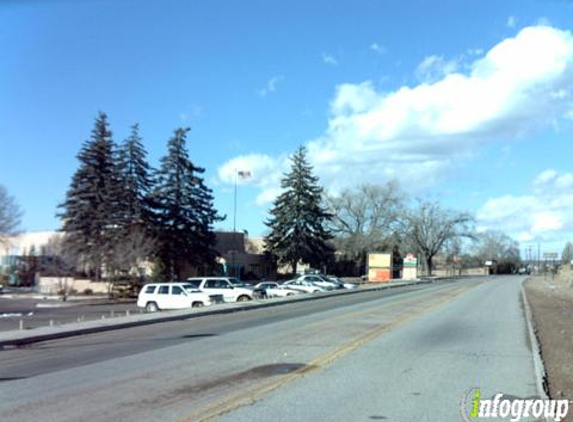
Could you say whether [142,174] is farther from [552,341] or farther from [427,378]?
[427,378]

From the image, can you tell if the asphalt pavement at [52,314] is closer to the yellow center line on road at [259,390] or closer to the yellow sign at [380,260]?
the yellow center line on road at [259,390]

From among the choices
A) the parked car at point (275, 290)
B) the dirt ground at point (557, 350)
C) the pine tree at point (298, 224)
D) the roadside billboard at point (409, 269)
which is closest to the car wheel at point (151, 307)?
the parked car at point (275, 290)

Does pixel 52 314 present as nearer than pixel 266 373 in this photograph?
No

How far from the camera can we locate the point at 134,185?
60.6 m

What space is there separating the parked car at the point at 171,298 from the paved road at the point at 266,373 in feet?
38.9

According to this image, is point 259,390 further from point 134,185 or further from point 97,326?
point 134,185

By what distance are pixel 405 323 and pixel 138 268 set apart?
3638 centimetres

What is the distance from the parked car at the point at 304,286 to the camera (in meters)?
→ 49.2

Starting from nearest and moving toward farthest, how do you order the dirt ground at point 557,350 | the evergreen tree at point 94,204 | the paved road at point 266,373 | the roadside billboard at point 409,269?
the paved road at point 266,373 < the dirt ground at point 557,350 < the evergreen tree at point 94,204 < the roadside billboard at point 409,269

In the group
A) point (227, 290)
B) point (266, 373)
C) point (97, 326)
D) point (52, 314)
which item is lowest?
point (52, 314)

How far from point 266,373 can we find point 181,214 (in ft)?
169

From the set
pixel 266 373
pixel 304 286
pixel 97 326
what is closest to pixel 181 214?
pixel 304 286

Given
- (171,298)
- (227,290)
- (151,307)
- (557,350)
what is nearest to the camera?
(557,350)

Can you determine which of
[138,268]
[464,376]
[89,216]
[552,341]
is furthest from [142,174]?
[464,376]
